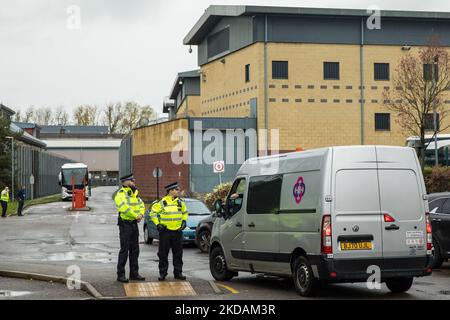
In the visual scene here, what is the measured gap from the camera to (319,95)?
52250 mm

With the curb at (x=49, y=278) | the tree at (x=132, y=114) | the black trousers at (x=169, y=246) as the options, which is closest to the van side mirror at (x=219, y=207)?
the black trousers at (x=169, y=246)

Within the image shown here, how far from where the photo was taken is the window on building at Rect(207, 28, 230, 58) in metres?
56.2

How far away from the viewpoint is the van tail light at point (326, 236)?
12.2 m

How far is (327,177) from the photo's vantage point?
12438 mm

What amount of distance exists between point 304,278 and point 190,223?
13028 millimetres

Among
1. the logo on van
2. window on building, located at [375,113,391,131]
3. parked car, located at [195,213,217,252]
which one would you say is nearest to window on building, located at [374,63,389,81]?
window on building, located at [375,113,391,131]

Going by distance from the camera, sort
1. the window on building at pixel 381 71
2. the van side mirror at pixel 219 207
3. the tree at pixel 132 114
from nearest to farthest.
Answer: the van side mirror at pixel 219 207 < the window on building at pixel 381 71 < the tree at pixel 132 114

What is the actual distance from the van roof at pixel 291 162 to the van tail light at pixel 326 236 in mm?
880

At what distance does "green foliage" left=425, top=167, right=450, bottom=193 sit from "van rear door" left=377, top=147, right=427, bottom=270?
19305 mm

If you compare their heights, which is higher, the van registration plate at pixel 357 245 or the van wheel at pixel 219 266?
the van registration plate at pixel 357 245

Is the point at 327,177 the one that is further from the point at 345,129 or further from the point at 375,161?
the point at 345,129

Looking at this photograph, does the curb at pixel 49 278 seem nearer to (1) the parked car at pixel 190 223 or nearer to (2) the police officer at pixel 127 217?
(2) the police officer at pixel 127 217
